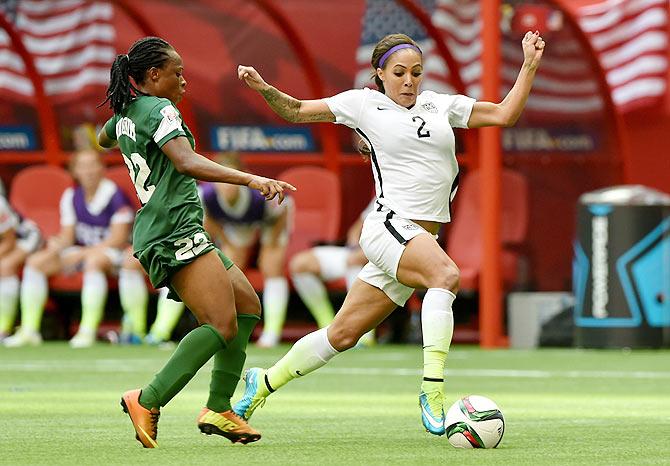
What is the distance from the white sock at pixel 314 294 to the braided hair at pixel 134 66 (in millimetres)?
9074

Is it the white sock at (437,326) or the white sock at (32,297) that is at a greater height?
the white sock at (437,326)

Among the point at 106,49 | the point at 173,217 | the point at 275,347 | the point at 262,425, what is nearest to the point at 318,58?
the point at 106,49

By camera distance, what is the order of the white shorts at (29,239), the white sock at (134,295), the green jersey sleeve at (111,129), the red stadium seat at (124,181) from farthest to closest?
the red stadium seat at (124,181), the white shorts at (29,239), the white sock at (134,295), the green jersey sleeve at (111,129)

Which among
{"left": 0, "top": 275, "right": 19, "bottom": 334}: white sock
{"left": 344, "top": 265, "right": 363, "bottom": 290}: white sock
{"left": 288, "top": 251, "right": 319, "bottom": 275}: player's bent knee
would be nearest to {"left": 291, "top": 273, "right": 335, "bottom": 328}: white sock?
{"left": 288, "top": 251, "right": 319, "bottom": 275}: player's bent knee

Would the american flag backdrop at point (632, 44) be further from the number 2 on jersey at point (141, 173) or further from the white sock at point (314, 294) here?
the number 2 on jersey at point (141, 173)

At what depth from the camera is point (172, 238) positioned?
719cm

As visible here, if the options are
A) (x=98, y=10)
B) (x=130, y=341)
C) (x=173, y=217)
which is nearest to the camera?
(x=173, y=217)

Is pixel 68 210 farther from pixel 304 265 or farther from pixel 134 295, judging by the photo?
pixel 304 265

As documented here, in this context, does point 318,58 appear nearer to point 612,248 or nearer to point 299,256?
point 299,256

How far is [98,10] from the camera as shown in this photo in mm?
18219

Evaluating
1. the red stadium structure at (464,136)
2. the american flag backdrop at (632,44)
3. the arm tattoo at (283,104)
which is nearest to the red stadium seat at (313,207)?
the red stadium structure at (464,136)

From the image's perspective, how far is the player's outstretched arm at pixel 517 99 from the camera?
7855 mm

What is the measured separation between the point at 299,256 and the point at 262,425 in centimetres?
792

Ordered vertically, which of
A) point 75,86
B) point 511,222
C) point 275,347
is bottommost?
point 275,347
